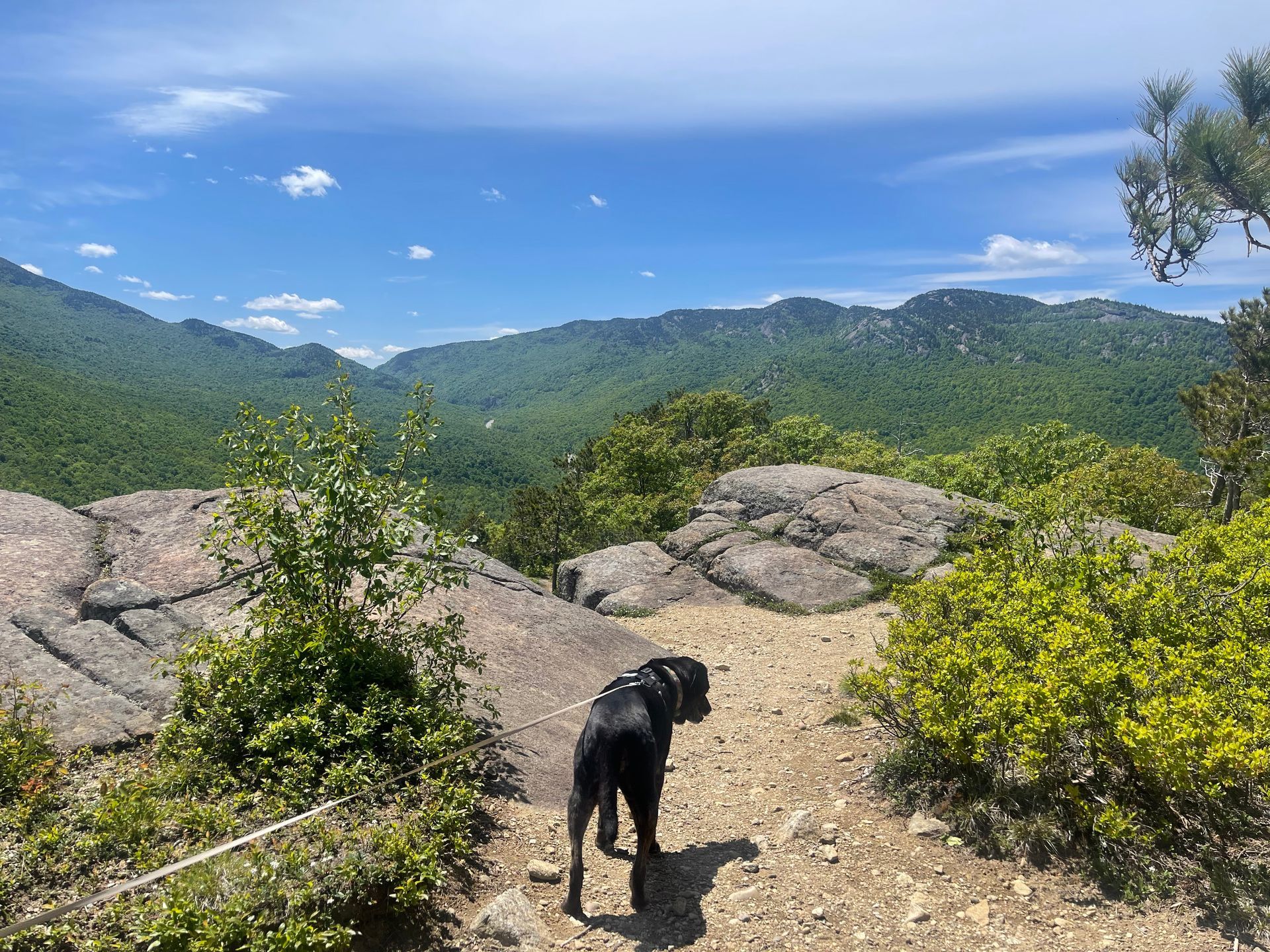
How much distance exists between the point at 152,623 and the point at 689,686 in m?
4.72

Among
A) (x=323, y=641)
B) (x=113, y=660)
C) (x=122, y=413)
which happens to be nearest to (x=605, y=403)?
(x=122, y=413)

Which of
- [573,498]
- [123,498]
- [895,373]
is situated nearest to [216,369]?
[895,373]

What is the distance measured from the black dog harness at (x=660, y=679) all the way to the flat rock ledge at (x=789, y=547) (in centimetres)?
818

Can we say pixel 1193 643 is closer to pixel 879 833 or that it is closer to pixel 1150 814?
pixel 1150 814

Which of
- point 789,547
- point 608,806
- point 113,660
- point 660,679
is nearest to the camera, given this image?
point 608,806

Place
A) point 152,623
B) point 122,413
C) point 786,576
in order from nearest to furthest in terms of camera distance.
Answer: point 152,623 → point 786,576 → point 122,413

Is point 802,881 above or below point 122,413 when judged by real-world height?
below

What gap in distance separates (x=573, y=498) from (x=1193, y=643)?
3253 cm

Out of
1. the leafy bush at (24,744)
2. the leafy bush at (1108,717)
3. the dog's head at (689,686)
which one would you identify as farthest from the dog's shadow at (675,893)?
the leafy bush at (24,744)

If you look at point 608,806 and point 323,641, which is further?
point 323,641

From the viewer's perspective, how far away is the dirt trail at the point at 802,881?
3857mm

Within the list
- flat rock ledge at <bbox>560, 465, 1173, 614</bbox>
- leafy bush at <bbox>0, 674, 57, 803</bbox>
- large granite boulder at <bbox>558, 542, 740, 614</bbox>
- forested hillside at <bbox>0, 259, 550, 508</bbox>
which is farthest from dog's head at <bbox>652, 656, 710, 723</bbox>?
large granite boulder at <bbox>558, 542, 740, 614</bbox>

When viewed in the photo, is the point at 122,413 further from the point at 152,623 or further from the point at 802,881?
the point at 802,881

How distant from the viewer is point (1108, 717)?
4332 mm
